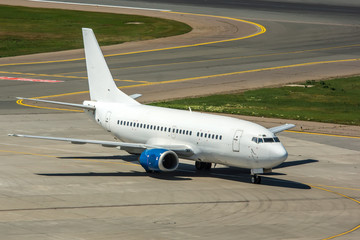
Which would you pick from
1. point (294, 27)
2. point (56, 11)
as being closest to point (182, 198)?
point (294, 27)

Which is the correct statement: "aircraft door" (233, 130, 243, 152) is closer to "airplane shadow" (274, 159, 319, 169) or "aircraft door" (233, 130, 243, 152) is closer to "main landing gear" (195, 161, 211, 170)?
"main landing gear" (195, 161, 211, 170)

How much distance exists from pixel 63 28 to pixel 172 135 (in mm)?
76115

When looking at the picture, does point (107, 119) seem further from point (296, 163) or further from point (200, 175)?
point (296, 163)

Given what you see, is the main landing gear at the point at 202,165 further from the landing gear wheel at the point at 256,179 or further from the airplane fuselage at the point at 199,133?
the landing gear wheel at the point at 256,179

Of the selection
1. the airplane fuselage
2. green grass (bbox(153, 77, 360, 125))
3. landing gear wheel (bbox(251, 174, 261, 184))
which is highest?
the airplane fuselage

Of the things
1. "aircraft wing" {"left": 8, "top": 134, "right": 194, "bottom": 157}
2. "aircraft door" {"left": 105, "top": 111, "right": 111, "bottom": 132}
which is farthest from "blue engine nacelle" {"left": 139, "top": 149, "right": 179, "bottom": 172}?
"aircraft door" {"left": 105, "top": 111, "right": 111, "bottom": 132}

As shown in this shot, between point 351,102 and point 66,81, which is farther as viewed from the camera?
point 66,81

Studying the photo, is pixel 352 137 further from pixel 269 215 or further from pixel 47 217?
pixel 47 217

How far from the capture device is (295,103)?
83.8m

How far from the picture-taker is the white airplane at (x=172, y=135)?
50125mm

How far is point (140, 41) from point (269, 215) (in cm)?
7803

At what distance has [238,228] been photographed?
41.0 meters

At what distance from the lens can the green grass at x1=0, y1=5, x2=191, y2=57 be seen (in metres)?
116

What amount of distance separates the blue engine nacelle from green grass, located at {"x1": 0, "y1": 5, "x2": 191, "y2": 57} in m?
62.6
